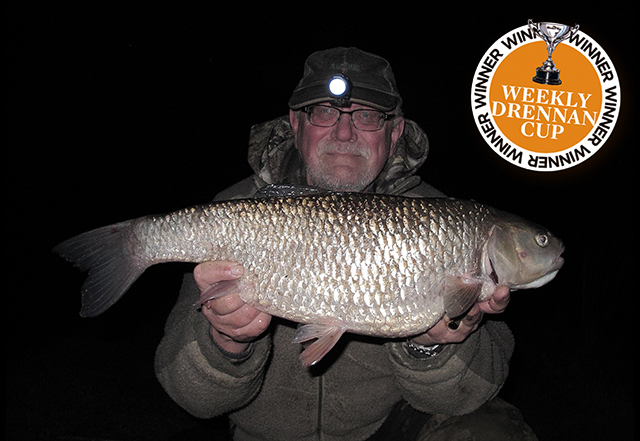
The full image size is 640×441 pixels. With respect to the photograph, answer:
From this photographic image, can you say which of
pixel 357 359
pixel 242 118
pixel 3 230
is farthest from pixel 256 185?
pixel 242 118

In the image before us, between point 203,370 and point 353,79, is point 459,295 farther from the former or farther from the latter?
point 353,79

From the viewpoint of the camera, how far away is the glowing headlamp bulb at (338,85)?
2.13 meters

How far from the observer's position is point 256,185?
2297mm

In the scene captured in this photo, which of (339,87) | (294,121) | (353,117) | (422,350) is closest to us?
(422,350)

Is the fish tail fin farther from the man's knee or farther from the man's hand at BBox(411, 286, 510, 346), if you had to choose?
the man's knee

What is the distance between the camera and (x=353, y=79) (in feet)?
7.40

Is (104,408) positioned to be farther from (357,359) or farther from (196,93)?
(196,93)

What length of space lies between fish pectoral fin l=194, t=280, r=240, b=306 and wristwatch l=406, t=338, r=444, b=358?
77 centimetres

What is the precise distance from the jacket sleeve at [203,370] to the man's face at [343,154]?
2.96 feet

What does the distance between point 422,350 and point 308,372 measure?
0.62 meters

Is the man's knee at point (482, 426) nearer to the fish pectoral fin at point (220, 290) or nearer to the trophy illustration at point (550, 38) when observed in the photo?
the fish pectoral fin at point (220, 290)

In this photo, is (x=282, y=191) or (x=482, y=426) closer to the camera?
(x=282, y=191)

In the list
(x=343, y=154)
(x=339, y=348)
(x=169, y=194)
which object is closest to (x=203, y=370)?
(x=339, y=348)

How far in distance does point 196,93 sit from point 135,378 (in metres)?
10.7
